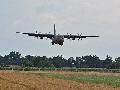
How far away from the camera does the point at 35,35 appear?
89750 mm

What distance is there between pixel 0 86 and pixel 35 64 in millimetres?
151289

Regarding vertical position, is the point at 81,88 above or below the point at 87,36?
below

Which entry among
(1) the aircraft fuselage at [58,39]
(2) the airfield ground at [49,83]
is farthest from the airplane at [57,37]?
(2) the airfield ground at [49,83]

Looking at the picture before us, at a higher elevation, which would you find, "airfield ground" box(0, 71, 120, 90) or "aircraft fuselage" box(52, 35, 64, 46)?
"aircraft fuselage" box(52, 35, 64, 46)

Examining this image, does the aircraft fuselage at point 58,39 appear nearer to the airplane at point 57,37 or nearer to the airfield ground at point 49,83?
the airplane at point 57,37

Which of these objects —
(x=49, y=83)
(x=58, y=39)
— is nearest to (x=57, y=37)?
(x=58, y=39)

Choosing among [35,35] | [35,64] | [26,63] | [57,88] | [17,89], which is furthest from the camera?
[35,64]

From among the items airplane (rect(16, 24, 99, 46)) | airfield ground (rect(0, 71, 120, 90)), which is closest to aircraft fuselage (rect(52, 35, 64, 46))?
airplane (rect(16, 24, 99, 46))

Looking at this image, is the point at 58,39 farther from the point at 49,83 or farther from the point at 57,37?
the point at 49,83

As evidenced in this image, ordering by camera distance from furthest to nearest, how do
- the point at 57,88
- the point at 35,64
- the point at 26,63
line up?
the point at 35,64
the point at 26,63
the point at 57,88

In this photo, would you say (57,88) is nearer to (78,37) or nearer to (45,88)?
(45,88)

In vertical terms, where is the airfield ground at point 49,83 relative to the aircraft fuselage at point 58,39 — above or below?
below

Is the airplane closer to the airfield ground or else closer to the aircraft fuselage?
the aircraft fuselage

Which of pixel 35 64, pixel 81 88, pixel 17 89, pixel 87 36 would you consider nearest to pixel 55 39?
pixel 87 36
